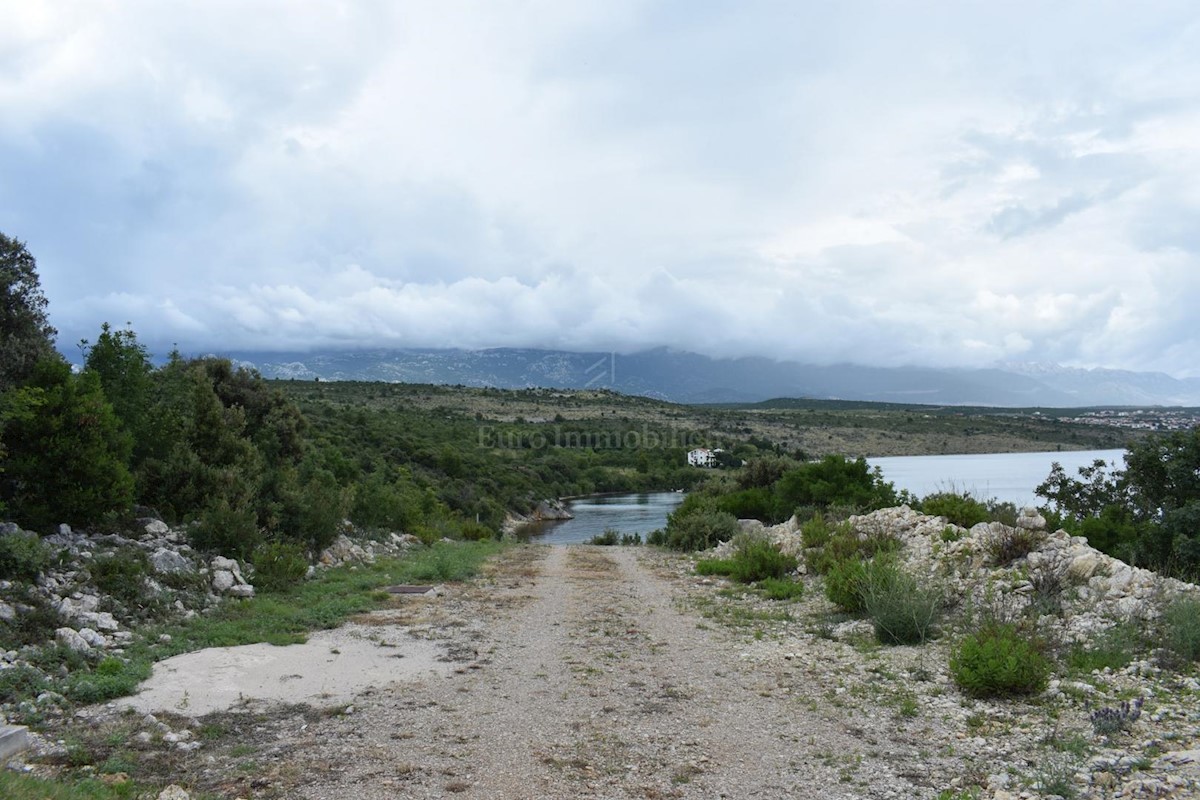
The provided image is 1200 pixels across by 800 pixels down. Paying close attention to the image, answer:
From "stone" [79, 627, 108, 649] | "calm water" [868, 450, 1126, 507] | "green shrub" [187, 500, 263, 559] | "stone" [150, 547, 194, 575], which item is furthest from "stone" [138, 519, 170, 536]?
"calm water" [868, 450, 1126, 507]

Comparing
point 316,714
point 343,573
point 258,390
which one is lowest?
point 343,573

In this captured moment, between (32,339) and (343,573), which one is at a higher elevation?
(32,339)

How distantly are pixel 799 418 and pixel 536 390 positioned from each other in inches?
1463

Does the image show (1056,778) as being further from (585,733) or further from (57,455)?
(57,455)

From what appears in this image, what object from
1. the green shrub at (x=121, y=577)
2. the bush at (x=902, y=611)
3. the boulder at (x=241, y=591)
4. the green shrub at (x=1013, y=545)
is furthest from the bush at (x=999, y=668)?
the boulder at (x=241, y=591)

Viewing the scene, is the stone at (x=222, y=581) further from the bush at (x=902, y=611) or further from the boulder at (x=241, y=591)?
the bush at (x=902, y=611)

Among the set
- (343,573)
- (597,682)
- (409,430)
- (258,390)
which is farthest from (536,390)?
(597,682)

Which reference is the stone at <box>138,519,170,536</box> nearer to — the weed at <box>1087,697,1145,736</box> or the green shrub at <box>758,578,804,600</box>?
the green shrub at <box>758,578,804,600</box>

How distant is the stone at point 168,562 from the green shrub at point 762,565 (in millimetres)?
10179

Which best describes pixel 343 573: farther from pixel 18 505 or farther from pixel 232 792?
pixel 232 792

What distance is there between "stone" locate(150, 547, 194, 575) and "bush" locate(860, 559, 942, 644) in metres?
9.84

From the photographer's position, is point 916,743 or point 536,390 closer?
point 916,743

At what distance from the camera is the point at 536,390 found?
362ft

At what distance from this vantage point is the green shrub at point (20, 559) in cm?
895
